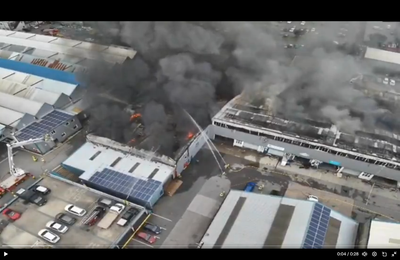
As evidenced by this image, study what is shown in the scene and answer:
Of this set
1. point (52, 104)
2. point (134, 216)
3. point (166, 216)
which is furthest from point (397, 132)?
point (52, 104)

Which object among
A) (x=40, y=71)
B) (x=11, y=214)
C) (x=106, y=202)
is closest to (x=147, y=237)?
(x=106, y=202)

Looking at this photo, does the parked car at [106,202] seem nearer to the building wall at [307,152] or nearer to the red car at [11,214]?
the red car at [11,214]

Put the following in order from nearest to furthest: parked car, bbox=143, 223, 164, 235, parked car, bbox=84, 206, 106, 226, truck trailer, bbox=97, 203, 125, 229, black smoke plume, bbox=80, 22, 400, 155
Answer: truck trailer, bbox=97, 203, 125, 229 < parked car, bbox=84, 206, 106, 226 < parked car, bbox=143, 223, 164, 235 < black smoke plume, bbox=80, 22, 400, 155

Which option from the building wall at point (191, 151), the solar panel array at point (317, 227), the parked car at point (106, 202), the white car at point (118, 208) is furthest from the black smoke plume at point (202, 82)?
the solar panel array at point (317, 227)

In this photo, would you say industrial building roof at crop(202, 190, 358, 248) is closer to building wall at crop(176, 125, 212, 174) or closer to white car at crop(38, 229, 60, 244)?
building wall at crop(176, 125, 212, 174)

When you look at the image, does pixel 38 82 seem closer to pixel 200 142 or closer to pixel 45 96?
pixel 45 96

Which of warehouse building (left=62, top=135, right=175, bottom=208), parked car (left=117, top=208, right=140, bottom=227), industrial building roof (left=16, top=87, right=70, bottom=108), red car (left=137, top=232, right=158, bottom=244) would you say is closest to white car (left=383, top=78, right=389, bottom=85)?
warehouse building (left=62, top=135, right=175, bottom=208)
